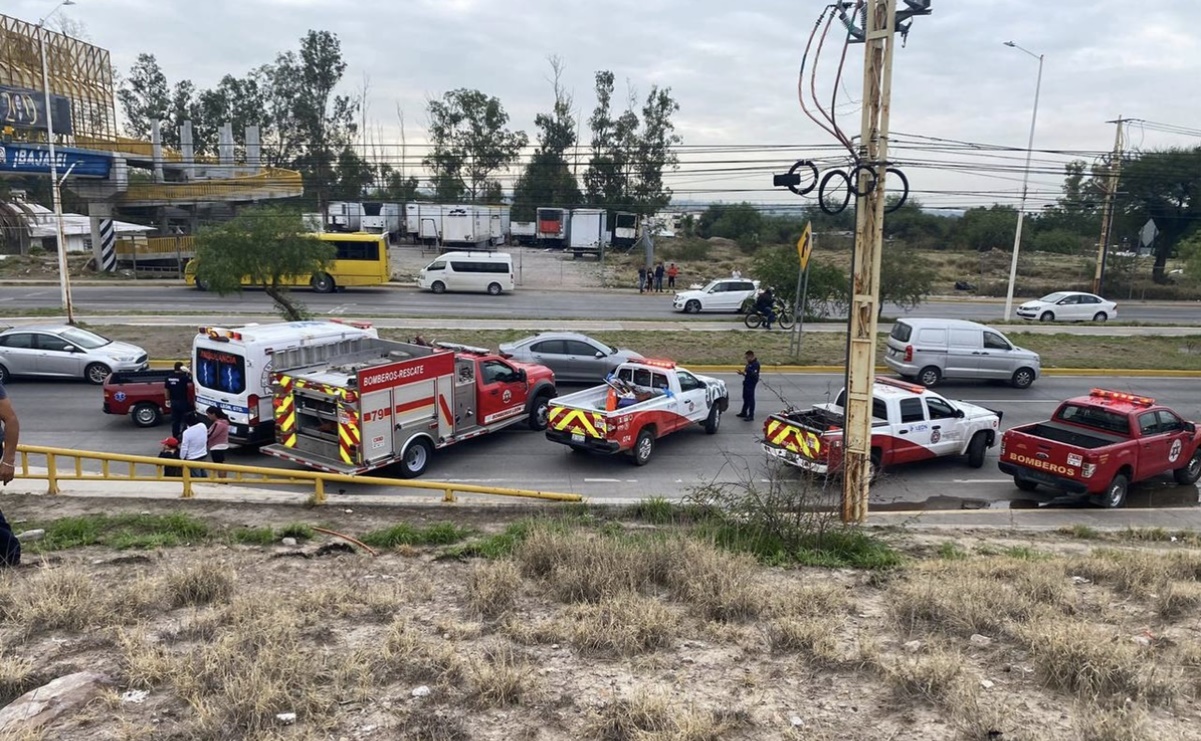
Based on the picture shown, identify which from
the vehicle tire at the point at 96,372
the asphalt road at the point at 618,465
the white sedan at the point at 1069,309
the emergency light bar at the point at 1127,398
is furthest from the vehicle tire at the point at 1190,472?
the white sedan at the point at 1069,309

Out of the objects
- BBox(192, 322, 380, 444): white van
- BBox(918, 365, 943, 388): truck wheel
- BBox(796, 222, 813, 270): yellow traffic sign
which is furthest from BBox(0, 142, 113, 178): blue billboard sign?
BBox(918, 365, 943, 388): truck wheel

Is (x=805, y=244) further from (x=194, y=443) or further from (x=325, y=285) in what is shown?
(x=325, y=285)

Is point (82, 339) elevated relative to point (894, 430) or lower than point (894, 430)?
elevated

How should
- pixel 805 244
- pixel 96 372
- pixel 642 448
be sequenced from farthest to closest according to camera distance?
pixel 805 244 < pixel 96 372 < pixel 642 448

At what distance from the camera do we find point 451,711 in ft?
17.0

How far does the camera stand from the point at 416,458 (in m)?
13.7

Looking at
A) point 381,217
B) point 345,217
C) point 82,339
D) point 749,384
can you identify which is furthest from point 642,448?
point 381,217

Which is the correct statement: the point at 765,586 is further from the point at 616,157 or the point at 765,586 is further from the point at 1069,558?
the point at 616,157

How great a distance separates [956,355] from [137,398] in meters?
18.8

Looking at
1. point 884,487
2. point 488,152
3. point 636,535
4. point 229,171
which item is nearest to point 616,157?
point 488,152

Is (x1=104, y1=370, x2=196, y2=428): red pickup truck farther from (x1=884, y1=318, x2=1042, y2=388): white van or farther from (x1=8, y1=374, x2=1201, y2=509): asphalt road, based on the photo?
(x1=884, y1=318, x2=1042, y2=388): white van

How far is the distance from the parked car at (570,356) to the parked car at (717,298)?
17.4 meters

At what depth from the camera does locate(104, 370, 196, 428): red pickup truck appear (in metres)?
16.1

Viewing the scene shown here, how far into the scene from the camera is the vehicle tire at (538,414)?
55.0 feet
